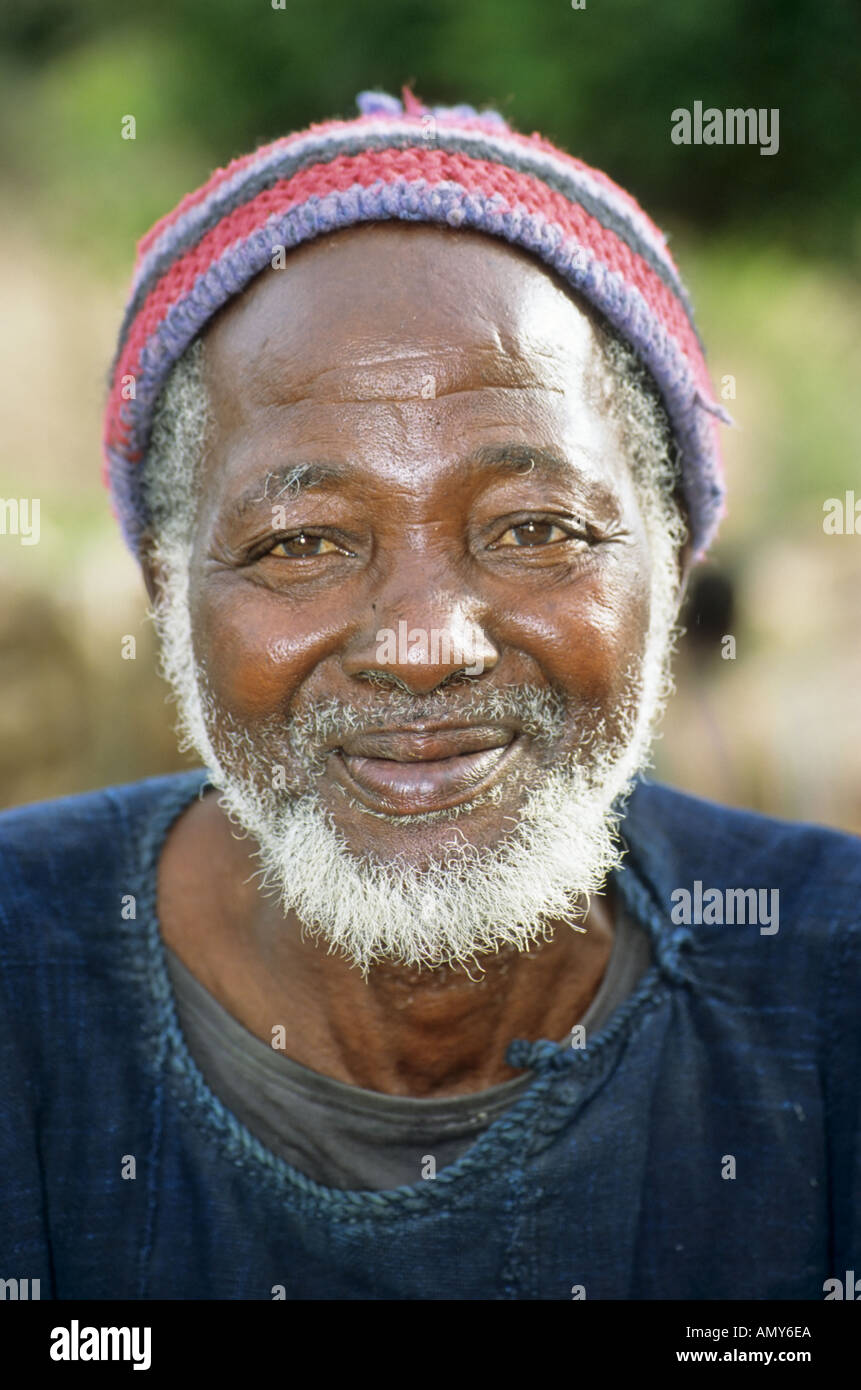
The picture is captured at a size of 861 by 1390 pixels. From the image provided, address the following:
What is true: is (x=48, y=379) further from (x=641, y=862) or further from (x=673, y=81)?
(x=641, y=862)

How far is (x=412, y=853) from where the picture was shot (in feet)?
6.73

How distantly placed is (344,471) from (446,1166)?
1.17 meters

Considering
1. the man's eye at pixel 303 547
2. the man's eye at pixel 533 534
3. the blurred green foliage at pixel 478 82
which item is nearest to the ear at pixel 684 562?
the man's eye at pixel 533 534

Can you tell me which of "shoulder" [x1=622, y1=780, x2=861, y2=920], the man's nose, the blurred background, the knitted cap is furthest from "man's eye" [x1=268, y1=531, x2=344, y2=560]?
the blurred background

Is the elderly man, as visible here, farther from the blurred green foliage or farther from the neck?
the blurred green foliage

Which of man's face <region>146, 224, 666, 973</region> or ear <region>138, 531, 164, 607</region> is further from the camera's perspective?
ear <region>138, 531, 164, 607</region>

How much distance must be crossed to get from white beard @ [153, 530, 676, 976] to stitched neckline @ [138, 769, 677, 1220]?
19 centimetres

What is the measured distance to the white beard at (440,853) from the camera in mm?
2062

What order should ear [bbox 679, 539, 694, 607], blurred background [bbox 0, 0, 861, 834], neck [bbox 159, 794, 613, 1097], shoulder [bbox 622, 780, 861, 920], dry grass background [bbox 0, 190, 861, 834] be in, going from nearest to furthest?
neck [bbox 159, 794, 613, 1097]
shoulder [bbox 622, 780, 861, 920]
ear [bbox 679, 539, 694, 607]
dry grass background [bbox 0, 190, 861, 834]
blurred background [bbox 0, 0, 861, 834]

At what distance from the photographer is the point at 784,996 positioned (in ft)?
7.76

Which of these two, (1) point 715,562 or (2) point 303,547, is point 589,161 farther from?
Answer: (2) point 303,547

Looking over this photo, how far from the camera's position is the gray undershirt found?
2.19 m

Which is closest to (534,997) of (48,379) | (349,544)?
(349,544)
